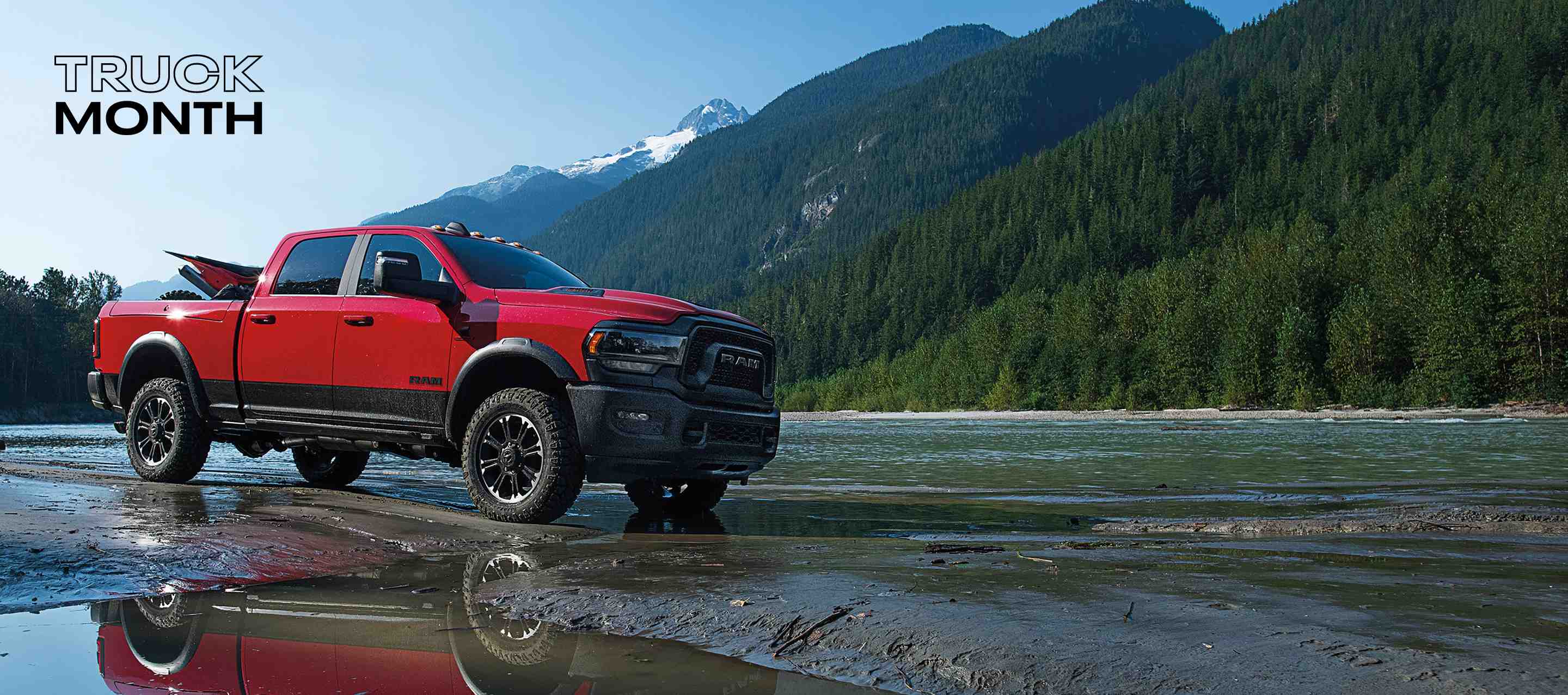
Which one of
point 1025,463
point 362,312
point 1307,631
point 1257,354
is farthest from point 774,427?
point 1257,354

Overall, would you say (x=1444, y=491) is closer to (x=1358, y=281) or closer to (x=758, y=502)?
(x=758, y=502)

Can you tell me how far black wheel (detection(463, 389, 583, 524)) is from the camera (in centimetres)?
721

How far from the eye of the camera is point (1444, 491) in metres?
9.80

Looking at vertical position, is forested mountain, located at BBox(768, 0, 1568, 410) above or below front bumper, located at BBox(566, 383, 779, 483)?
above

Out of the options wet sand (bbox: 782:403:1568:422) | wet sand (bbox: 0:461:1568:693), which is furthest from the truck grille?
wet sand (bbox: 782:403:1568:422)

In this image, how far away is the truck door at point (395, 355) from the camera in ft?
25.5

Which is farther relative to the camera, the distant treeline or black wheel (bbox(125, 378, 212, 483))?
the distant treeline

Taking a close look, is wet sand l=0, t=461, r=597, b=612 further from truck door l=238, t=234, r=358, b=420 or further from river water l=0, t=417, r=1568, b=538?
river water l=0, t=417, r=1568, b=538

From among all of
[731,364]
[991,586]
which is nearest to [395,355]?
[731,364]

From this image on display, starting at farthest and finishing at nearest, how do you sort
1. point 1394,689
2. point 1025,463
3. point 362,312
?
point 1025,463 → point 362,312 → point 1394,689

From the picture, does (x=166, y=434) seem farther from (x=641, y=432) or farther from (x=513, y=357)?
(x=641, y=432)

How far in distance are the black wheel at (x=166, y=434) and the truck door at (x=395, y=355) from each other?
7.11 ft

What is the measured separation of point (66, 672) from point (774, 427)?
5.57 m

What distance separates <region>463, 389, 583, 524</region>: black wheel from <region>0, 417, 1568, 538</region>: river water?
614mm
